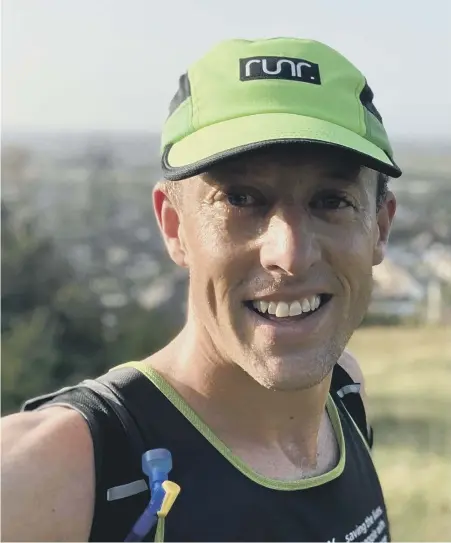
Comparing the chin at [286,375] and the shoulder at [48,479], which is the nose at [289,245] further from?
the shoulder at [48,479]

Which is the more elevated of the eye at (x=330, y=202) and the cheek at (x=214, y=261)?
the eye at (x=330, y=202)

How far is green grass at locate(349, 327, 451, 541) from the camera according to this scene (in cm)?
581

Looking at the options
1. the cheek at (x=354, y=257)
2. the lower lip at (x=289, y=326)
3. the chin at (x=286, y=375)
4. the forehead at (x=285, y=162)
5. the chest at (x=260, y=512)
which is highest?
the forehead at (x=285, y=162)

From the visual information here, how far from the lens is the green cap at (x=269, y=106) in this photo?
1.26m

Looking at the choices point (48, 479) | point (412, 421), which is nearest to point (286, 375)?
point (48, 479)

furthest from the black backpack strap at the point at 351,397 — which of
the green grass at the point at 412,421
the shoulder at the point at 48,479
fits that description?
the green grass at the point at 412,421

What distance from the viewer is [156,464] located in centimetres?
122

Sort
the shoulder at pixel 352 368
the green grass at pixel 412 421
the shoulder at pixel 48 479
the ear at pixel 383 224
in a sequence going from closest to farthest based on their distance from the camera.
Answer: the shoulder at pixel 48 479
the ear at pixel 383 224
the shoulder at pixel 352 368
the green grass at pixel 412 421

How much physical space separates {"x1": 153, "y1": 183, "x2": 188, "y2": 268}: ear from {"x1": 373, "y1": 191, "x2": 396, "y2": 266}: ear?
41cm

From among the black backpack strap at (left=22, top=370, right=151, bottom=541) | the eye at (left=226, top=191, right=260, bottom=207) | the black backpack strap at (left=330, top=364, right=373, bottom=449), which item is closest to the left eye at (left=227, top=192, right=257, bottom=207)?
the eye at (left=226, top=191, right=260, bottom=207)

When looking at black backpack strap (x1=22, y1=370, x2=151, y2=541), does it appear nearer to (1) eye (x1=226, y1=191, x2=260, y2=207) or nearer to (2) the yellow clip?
(2) the yellow clip

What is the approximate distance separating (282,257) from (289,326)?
145mm

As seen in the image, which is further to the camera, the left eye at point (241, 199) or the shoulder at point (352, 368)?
the shoulder at point (352, 368)

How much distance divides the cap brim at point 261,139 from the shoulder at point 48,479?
0.49m
